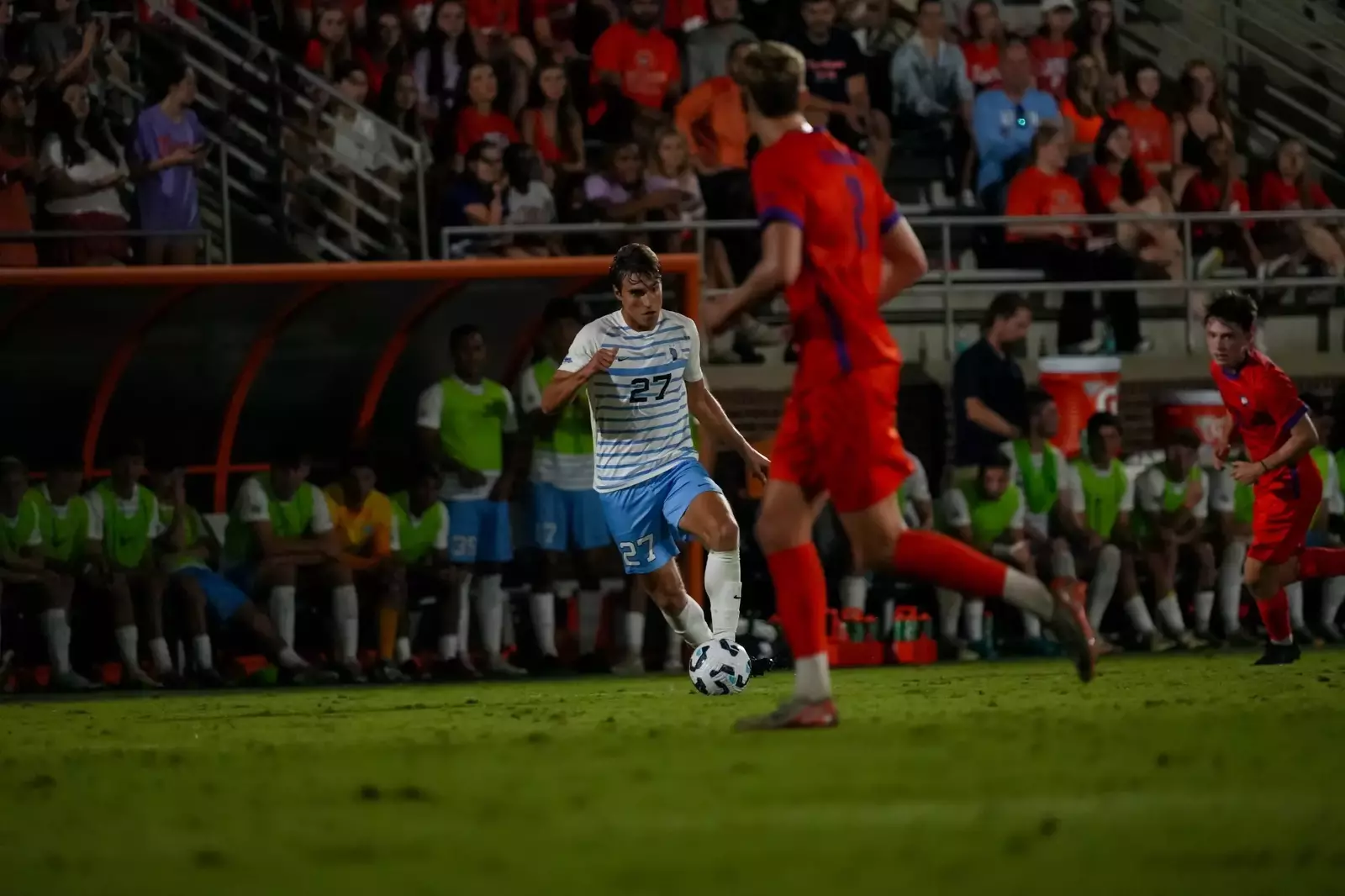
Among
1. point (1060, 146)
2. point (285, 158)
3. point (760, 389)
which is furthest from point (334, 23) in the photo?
point (1060, 146)

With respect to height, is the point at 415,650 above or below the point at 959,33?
below

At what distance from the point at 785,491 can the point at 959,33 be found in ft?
38.7

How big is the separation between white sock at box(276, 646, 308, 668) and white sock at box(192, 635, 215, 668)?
42 centimetres

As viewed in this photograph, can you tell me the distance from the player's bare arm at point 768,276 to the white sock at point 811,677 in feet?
4.13

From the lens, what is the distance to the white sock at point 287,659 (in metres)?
13.9

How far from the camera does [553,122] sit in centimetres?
1681

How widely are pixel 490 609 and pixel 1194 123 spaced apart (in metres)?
7.80

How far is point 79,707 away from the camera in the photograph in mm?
11719

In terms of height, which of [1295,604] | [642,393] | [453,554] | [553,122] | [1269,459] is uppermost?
[553,122]

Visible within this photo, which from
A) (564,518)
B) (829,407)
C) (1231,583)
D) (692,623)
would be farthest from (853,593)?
(829,407)

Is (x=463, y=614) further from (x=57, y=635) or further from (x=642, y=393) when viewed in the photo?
(x=642, y=393)

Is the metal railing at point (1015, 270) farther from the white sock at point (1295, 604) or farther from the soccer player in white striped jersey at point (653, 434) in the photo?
the soccer player in white striped jersey at point (653, 434)

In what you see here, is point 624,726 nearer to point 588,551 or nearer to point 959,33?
point 588,551

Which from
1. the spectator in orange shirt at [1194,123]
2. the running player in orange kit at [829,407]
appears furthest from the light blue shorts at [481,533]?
the spectator in orange shirt at [1194,123]
